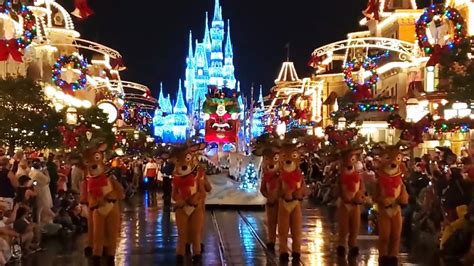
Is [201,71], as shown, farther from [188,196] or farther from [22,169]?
[188,196]

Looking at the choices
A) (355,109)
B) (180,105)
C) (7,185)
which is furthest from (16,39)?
(180,105)

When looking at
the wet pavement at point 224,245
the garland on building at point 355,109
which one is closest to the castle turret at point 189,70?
the garland on building at point 355,109

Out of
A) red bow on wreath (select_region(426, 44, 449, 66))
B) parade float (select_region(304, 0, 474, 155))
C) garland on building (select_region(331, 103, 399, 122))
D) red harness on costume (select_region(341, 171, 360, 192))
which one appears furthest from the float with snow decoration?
red harness on costume (select_region(341, 171, 360, 192))

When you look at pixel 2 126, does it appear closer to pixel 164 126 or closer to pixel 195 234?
pixel 195 234

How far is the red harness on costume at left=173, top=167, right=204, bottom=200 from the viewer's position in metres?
13.7

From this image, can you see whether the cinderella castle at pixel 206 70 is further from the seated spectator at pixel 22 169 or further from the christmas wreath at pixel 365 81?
the seated spectator at pixel 22 169

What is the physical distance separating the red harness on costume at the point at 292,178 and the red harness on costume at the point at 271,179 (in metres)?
0.58

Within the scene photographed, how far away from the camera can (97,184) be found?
43.9 feet

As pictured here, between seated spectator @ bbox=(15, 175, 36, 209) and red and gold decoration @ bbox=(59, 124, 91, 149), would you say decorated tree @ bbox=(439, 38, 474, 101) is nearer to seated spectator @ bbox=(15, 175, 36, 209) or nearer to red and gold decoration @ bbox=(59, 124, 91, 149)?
red and gold decoration @ bbox=(59, 124, 91, 149)

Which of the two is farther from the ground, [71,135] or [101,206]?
[71,135]

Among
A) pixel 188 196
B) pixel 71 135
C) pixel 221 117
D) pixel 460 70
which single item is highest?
pixel 221 117

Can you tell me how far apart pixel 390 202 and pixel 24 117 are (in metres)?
16.0

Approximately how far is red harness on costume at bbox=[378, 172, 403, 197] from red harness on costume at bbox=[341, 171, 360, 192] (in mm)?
1222

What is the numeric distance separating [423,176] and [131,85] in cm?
3357
